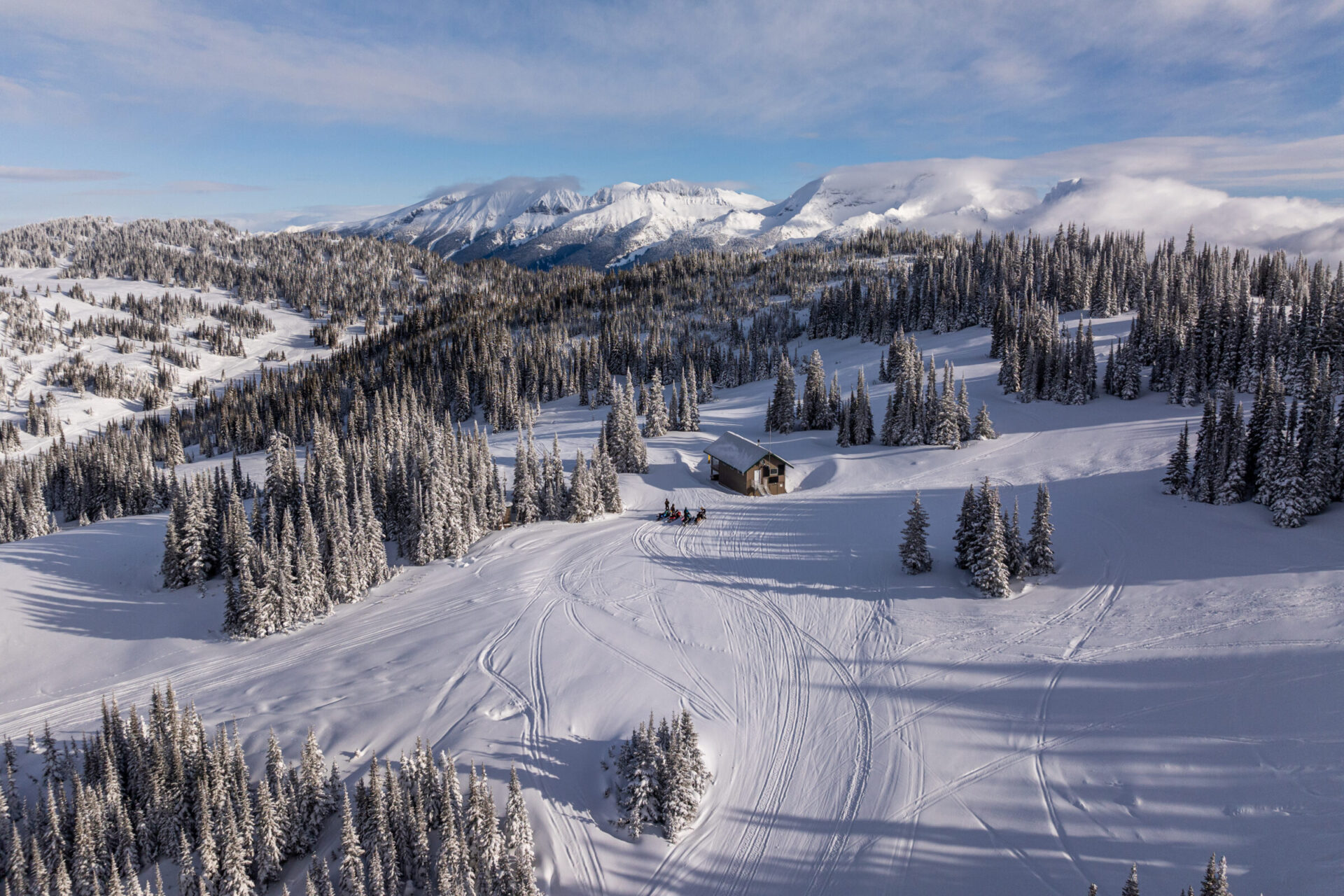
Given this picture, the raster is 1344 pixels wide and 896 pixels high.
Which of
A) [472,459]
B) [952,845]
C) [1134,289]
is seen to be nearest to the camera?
[952,845]

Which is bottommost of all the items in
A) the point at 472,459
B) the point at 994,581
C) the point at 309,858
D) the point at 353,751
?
the point at 309,858

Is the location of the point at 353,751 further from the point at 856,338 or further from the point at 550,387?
the point at 856,338

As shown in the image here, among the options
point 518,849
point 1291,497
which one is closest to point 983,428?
point 1291,497

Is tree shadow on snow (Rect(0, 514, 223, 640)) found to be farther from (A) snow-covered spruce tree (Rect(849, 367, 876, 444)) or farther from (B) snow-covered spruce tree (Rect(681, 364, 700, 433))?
(A) snow-covered spruce tree (Rect(849, 367, 876, 444))

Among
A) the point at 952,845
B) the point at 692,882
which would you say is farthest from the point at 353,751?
the point at 952,845

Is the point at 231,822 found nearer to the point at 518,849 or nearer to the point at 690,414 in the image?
the point at 518,849

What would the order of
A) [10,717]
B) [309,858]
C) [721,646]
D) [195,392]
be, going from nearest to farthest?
1. [309,858]
2. [721,646]
3. [10,717]
4. [195,392]
